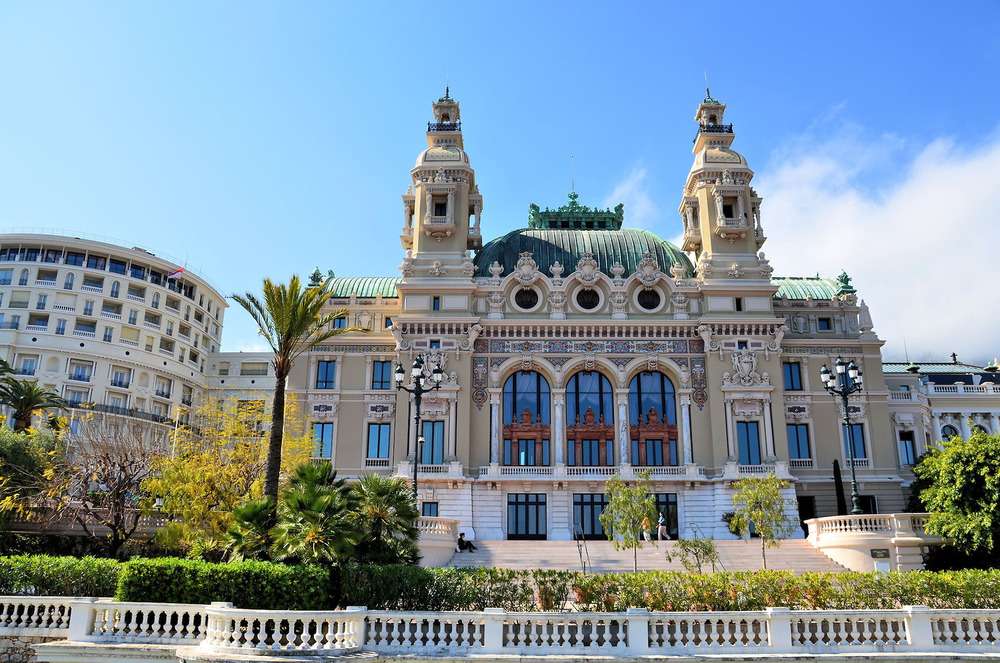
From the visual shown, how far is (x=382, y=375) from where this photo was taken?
5000cm

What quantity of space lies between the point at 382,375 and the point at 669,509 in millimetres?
19837

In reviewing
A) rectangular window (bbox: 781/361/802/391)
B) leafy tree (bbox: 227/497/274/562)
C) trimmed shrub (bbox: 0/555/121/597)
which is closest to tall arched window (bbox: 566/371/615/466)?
rectangular window (bbox: 781/361/802/391)

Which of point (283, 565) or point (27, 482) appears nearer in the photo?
point (283, 565)

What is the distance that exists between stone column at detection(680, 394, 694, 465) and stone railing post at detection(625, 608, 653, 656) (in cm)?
3105

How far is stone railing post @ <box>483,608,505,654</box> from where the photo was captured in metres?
15.8

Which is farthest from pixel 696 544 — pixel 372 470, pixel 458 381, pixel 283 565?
pixel 372 470

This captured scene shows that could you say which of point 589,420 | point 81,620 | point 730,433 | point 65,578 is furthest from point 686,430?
point 81,620

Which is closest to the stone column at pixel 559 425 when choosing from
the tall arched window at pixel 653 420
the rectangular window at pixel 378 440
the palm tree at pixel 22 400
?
the tall arched window at pixel 653 420

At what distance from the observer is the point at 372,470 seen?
47.6m

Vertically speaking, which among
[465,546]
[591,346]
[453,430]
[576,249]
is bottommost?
[465,546]

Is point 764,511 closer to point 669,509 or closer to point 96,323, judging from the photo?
point 669,509

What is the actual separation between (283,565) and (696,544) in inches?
612

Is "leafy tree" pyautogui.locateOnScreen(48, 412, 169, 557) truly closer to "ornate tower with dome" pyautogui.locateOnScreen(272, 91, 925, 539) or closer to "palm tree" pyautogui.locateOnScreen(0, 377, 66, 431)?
"palm tree" pyautogui.locateOnScreen(0, 377, 66, 431)

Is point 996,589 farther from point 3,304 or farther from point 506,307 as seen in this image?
point 3,304
